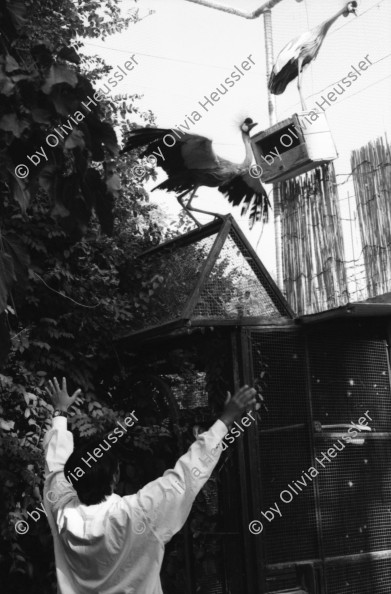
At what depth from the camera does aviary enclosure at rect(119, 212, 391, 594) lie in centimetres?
502

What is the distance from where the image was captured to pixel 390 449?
555 centimetres

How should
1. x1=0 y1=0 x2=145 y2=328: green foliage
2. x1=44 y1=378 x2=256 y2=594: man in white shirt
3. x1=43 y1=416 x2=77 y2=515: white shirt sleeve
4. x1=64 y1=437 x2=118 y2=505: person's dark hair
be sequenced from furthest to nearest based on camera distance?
x1=0 y1=0 x2=145 y2=328: green foliage
x1=43 y1=416 x2=77 y2=515: white shirt sleeve
x1=64 y1=437 x2=118 y2=505: person's dark hair
x1=44 y1=378 x2=256 y2=594: man in white shirt

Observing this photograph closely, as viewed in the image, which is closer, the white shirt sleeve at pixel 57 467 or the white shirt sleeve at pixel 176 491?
the white shirt sleeve at pixel 176 491

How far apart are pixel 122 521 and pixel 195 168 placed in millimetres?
3702

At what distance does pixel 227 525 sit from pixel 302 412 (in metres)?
0.89

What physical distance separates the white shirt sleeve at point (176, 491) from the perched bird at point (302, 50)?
17.2 ft

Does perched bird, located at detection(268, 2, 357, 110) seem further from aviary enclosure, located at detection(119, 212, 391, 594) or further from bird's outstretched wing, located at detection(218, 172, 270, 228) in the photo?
aviary enclosure, located at detection(119, 212, 391, 594)

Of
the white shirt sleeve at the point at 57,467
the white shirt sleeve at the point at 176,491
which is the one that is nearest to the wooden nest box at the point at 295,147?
the white shirt sleeve at the point at 57,467

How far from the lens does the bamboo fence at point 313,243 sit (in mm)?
6255

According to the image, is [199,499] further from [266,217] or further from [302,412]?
[266,217]

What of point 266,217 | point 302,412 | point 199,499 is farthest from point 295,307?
point 199,499

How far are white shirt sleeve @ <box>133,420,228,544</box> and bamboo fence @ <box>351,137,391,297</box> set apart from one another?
3.25 metres

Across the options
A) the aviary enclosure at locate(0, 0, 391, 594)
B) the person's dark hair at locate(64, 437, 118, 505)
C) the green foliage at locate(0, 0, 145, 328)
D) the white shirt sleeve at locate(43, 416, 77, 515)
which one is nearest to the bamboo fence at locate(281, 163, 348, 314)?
the aviary enclosure at locate(0, 0, 391, 594)

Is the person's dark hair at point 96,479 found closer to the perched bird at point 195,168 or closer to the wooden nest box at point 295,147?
the perched bird at point 195,168
